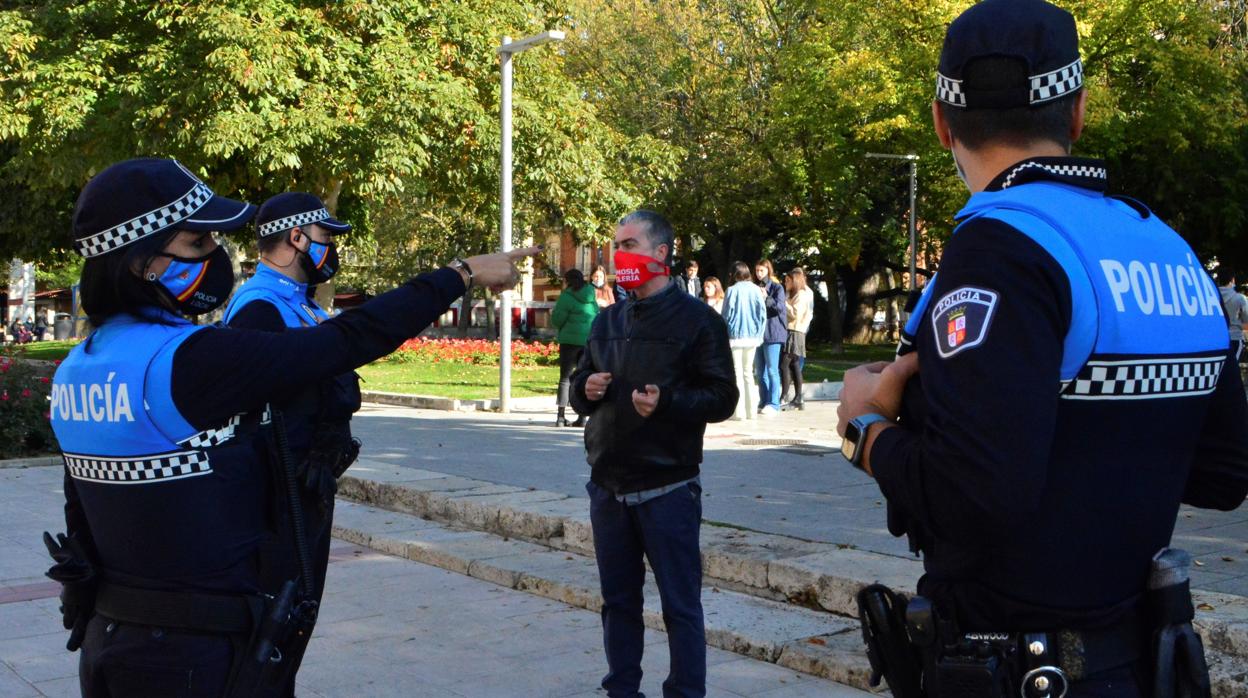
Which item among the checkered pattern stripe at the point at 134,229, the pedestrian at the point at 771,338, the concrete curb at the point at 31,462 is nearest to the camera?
the checkered pattern stripe at the point at 134,229

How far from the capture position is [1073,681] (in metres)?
2.04

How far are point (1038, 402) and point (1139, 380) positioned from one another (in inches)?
9.9

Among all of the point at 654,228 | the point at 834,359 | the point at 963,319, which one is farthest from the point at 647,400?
the point at 834,359

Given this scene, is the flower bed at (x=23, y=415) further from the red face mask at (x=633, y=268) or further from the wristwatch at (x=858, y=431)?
the wristwatch at (x=858, y=431)

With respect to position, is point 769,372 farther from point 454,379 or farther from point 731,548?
point 454,379

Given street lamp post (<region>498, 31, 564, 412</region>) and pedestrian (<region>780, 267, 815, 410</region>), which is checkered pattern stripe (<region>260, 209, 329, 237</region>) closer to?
pedestrian (<region>780, 267, 815, 410</region>)

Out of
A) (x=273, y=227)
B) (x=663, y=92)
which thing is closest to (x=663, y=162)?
(x=663, y=92)

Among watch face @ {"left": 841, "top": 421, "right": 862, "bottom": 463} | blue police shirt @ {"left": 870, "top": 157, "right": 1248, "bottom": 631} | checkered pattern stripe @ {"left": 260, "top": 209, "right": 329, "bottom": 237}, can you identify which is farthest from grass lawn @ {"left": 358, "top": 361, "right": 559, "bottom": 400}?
blue police shirt @ {"left": 870, "top": 157, "right": 1248, "bottom": 631}

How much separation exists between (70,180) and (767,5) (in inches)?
901

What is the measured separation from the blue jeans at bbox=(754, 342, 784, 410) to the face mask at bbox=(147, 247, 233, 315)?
43.4 feet

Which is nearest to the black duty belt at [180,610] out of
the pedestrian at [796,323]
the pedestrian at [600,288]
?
the pedestrian at [600,288]

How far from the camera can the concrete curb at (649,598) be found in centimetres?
557

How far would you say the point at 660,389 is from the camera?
16.1 ft

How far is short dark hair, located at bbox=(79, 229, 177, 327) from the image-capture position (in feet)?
9.50
